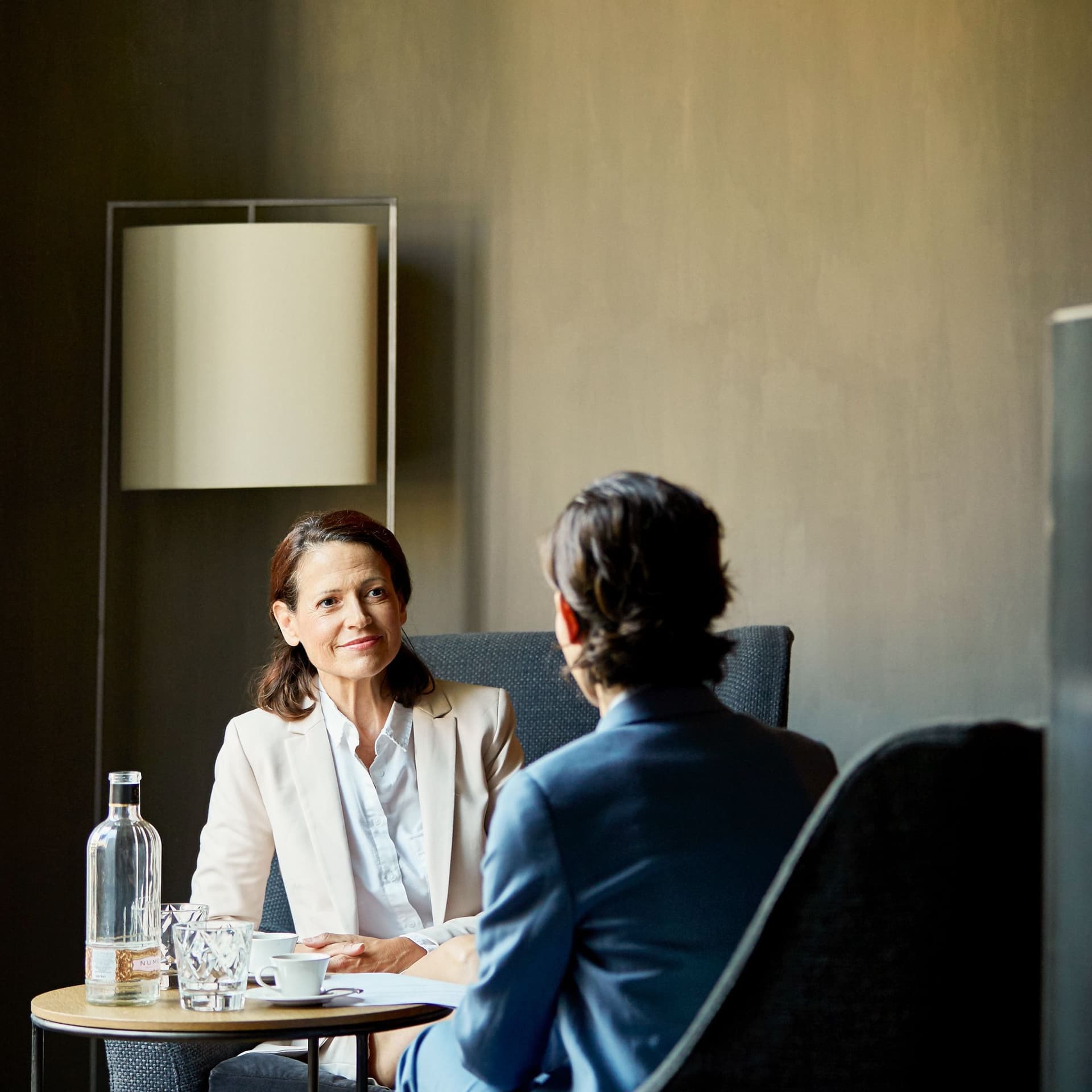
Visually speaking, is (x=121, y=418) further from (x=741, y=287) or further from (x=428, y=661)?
(x=741, y=287)

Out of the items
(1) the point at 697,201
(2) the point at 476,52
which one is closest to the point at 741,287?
(1) the point at 697,201

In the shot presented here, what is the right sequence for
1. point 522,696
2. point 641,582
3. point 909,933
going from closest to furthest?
point 909,933 → point 641,582 → point 522,696

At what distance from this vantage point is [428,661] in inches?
111

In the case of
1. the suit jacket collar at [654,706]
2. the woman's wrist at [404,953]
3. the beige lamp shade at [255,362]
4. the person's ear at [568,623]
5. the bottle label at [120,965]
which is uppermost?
the beige lamp shade at [255,362]

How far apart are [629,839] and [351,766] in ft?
4.04

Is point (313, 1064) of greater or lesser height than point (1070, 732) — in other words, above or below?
below

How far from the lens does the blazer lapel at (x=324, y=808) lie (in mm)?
2357

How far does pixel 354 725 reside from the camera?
2492 millimetres

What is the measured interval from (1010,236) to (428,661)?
1.62 m

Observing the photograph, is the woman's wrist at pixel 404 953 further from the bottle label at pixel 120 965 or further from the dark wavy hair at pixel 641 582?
the dark wavy hair at pixel 641 582

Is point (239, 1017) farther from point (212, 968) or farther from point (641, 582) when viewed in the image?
point (641, 582)

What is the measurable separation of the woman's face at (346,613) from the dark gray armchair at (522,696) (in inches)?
11.6

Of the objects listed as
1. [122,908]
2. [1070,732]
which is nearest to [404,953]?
[122,908]

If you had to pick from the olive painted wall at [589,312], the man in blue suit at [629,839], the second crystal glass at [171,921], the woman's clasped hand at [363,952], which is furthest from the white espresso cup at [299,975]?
the olive painted wall at [589,312]
